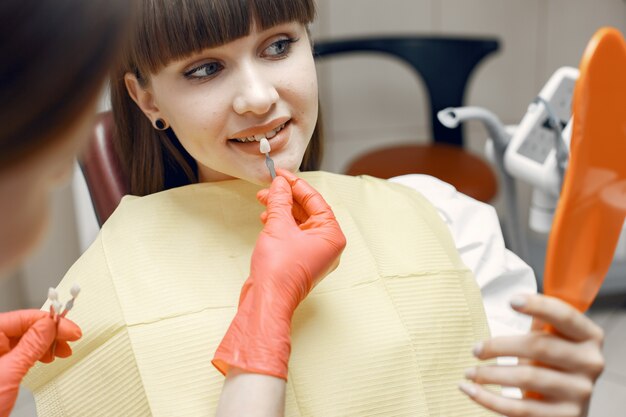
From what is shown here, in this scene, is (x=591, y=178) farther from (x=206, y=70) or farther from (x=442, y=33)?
(x=442, y=33)

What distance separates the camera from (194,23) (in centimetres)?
107

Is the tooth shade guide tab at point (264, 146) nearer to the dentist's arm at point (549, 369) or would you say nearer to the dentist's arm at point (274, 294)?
the dentist's arm at point (274, 294)

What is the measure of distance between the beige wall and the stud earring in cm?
188

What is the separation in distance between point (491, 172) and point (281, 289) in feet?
5.37

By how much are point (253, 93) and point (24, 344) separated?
0.48 meters

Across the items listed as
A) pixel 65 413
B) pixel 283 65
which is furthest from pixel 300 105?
pixel 65 413

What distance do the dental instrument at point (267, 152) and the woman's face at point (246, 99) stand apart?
15 millimetres

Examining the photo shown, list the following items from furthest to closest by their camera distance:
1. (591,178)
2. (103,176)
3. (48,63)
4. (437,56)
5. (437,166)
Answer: (437,56) < (437,166) < (103,176) < (591,178) < (48,63)

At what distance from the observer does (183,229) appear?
128 cm

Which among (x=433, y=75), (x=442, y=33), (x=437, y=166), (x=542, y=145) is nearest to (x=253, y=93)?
(x=542, y=145)

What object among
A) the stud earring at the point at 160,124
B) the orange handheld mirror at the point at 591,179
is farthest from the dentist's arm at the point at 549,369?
the stud earring at the point at 160,124

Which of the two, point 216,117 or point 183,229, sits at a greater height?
point 216,117

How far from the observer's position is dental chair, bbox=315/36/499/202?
256cm

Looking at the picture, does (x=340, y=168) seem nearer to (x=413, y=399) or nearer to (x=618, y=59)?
(x=413, y=399)
